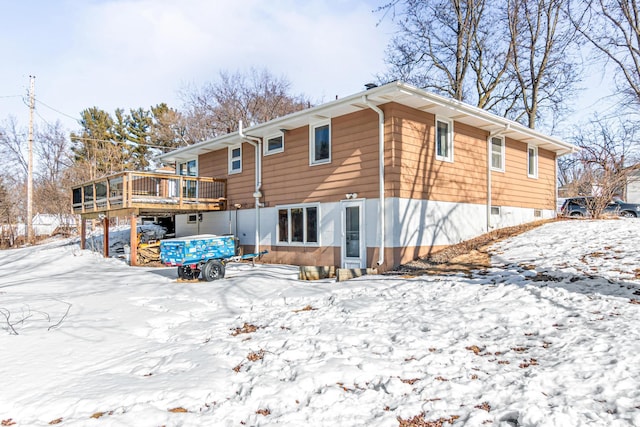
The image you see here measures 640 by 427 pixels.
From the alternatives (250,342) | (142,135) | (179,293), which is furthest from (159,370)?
(142,135)

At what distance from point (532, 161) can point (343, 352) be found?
13.2m

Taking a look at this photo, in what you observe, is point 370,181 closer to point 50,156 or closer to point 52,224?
point 52,224

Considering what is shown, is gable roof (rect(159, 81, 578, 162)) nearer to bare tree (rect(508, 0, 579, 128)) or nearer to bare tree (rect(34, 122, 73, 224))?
bare tree (rect(508, 0, 579, 128))

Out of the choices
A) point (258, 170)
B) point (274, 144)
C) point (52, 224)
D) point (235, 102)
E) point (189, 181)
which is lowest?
point (52, 224)

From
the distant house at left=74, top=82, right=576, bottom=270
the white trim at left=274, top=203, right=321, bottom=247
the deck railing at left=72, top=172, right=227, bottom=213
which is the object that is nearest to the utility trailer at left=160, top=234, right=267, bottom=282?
the white trim at left=274, top=203, right=321, bottom=247

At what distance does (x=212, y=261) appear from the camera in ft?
32.3

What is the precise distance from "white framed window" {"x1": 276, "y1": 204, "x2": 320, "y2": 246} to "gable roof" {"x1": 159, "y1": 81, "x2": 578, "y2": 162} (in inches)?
96.4

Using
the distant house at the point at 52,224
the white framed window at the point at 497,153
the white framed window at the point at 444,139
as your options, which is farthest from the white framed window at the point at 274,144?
the distant house at the point at 52,224

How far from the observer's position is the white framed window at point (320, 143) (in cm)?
1143

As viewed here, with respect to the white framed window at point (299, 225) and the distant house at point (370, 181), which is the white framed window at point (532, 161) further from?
the white framed window at point (299, 225)

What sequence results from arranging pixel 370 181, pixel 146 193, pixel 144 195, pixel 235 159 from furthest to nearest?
1. pixel 235 159
2. pixel 146 193
3. pixel 144 195
4. pixel 370 181

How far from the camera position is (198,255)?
9.74m

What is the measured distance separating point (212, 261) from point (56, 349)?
518 centimetres

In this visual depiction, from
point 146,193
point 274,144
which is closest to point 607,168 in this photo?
point 274,144
